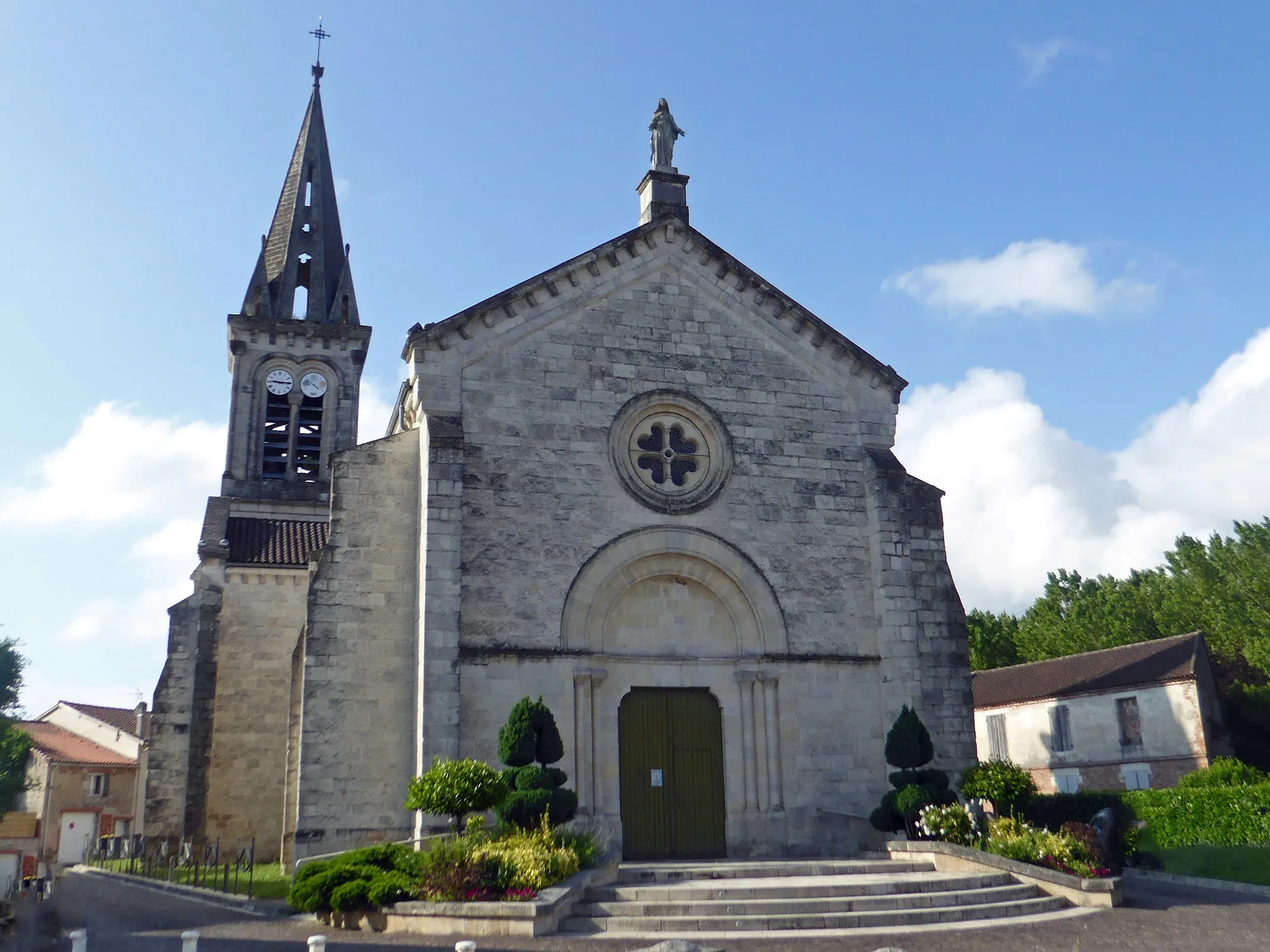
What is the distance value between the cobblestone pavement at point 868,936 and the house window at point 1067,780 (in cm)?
1933

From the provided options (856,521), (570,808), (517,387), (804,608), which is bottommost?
(570,808)

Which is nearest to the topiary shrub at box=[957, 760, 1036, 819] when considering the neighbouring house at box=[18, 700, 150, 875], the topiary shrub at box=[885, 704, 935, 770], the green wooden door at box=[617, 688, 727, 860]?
the topiary shrub at box=[885, 704, 935, 770]

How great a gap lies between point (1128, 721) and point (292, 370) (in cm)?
2943

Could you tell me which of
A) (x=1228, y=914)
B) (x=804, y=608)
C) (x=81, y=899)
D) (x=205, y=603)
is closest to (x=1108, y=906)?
(x=1228, y=914)

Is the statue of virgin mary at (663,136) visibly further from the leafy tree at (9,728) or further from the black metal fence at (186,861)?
the leafy tree at (9,728)

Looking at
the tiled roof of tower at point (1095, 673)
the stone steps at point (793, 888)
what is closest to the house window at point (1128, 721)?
the tiled roof of tower at point (1095, 673)

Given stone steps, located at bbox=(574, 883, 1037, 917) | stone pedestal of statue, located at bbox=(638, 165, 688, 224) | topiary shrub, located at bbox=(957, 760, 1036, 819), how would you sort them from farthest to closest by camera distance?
1. stone pedestal of statue, located at bbox=(638, 165, 688, 224)
2. topiary shrub, located at bbox=(957, 760, 1036, 819)
3. stone steps, located at bbox=(574, 883, 1037, 917)

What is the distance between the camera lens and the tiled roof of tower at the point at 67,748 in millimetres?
46938

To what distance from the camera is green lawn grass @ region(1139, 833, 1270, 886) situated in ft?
60.7

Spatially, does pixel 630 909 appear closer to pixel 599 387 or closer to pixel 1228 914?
pixel 1228 914

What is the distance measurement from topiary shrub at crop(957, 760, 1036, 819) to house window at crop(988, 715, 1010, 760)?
68.8 feet

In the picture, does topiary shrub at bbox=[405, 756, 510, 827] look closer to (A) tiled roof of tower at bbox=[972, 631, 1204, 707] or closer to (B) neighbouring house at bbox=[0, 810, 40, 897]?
(A) tiled roof of tower at bbox=[972, 631, 1204, 707]

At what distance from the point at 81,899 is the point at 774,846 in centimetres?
1259

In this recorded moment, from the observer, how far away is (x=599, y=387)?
19594mm
